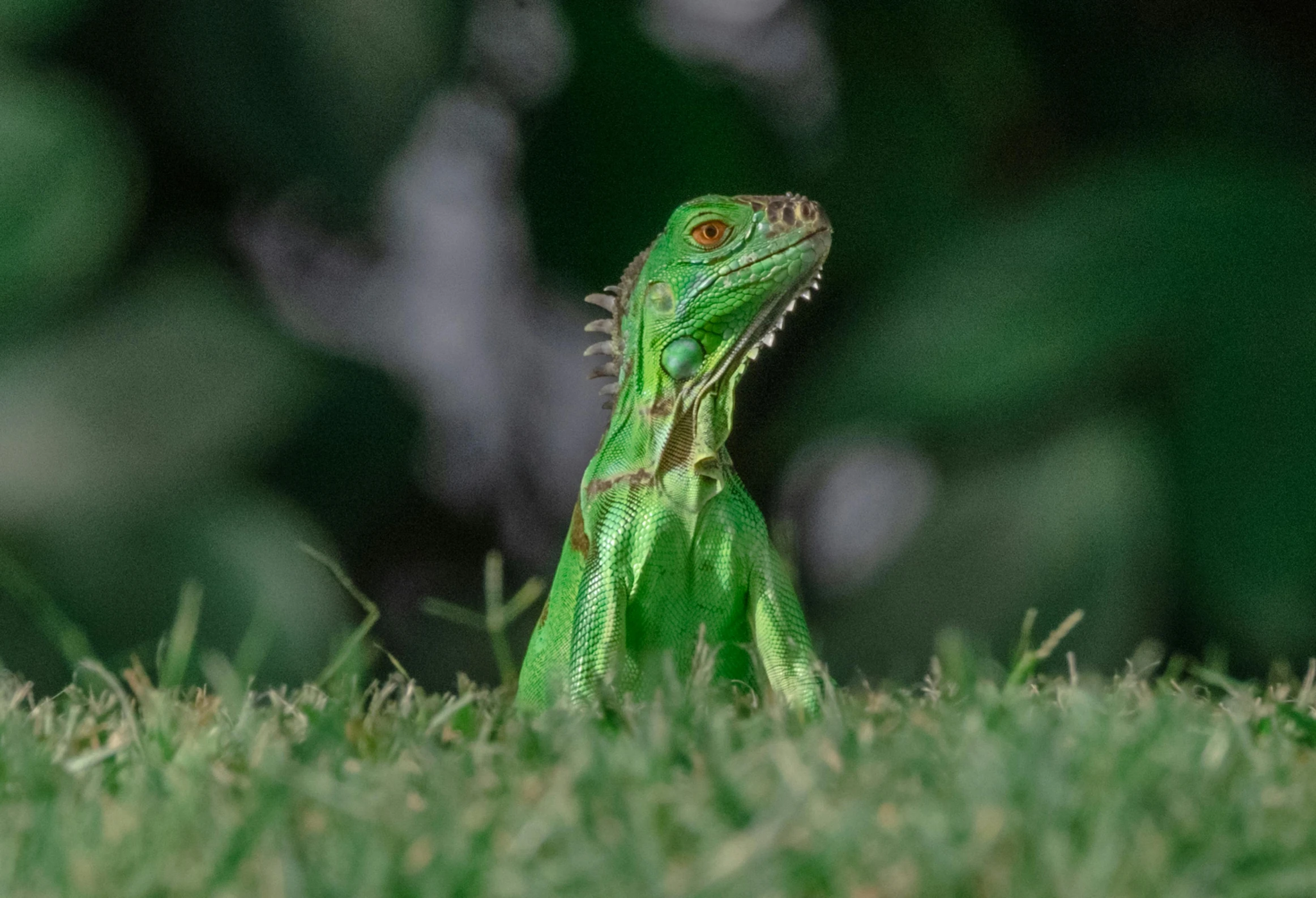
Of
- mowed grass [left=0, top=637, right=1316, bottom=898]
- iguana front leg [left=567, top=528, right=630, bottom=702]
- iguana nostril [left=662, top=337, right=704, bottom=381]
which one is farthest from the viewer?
iguana nostril [left=662, top=337, right=704, bottom=381]

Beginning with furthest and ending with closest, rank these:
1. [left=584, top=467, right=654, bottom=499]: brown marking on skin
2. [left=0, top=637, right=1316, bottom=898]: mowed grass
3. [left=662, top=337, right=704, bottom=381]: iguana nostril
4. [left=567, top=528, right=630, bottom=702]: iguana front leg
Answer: [left=662, top=337, right=704, bottom=381]: iguana nostril → [left=584, top=467, right=654, bottom=499]: brown marking on skin → [left=567, top=528, right=630, bottom=702]: iguana front leg → [left=0, top=637, right=1316, bottom=898]: mowed grass

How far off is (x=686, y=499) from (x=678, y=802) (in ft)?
3.50

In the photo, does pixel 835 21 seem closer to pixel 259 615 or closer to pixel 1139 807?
pixel 259 615

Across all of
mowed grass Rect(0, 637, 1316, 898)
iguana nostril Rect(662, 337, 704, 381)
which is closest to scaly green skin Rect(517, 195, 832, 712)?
iguana nostril Rect(662, 337, 704, 381)

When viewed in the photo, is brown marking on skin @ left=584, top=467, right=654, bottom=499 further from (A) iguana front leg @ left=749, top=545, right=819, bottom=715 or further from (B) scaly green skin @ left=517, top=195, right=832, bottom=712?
(A) iguana front leg @ left=749, top=545, right=819, bottom=715

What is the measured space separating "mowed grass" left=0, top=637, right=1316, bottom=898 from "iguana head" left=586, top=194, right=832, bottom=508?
27.2 inches

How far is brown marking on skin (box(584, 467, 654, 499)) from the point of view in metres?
2.43

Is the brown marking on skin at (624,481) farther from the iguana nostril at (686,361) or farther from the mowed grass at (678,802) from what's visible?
the mowed grass at (678,802)

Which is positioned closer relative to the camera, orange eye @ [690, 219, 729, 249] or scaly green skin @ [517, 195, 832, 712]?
scaly green skin @ [517, 195, 832, 712]

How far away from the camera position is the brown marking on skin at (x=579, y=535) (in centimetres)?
245

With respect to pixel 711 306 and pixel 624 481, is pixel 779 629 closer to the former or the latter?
pixel 624 481

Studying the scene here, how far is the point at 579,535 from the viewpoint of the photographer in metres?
2.51

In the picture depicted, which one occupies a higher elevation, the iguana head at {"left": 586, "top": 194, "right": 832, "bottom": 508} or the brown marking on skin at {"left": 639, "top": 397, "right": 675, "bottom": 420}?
the iguana head at {"left": 586, "top": 194, "right": 832, "bottom": 508}

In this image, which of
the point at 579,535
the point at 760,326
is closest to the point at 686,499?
the point at 579,535
